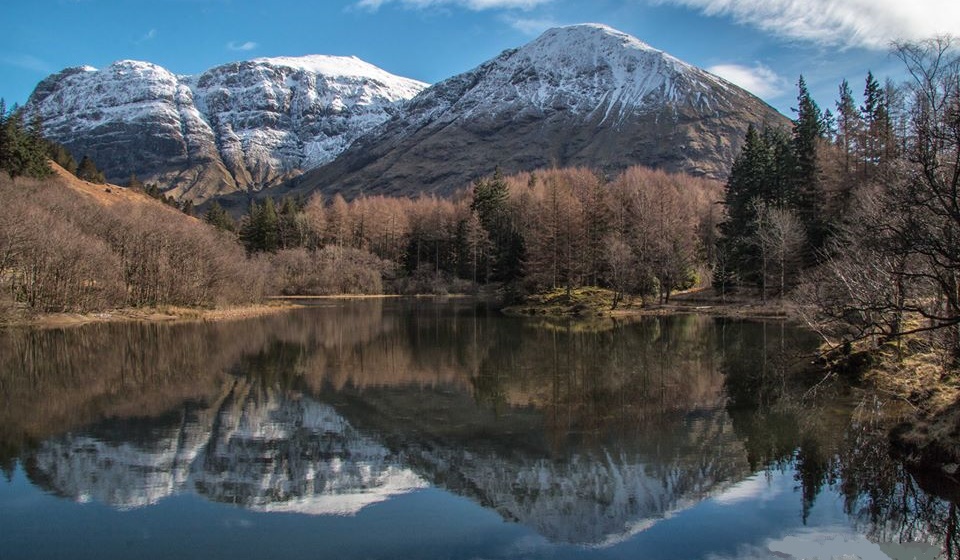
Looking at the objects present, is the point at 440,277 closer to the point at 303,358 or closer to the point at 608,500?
the point at 303,358

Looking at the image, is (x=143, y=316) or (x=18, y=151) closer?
(x=143, y=316)

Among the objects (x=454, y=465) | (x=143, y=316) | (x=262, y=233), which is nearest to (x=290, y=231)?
(x=262, y=233)

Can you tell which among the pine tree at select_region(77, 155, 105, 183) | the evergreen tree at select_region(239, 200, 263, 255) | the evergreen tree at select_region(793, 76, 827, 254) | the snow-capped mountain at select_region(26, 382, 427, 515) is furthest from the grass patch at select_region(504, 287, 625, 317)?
the pine tree at select_region(77, 155, 105, 183)

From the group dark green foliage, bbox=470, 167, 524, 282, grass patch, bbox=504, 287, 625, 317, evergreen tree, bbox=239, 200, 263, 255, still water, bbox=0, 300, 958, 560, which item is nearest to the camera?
still water, bbox=0, 300, 958, 560

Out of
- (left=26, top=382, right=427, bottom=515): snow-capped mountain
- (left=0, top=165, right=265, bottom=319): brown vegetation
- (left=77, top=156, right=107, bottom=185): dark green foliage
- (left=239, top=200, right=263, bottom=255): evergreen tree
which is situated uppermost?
(left=77, top=156, right=107, bottom=185): dark green foliage

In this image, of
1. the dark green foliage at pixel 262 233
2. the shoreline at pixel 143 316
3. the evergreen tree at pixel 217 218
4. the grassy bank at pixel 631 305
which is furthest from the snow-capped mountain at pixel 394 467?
the evergreen tree at pixel 217 218

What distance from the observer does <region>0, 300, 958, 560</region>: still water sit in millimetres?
10680

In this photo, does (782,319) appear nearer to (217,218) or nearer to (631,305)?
(631,305)

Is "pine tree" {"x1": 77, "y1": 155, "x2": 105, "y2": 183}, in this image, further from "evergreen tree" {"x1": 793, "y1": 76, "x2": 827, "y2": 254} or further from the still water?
"evergreen tree" {"x1": 793, "y1": 76, "x2": 827, "y2": 254}

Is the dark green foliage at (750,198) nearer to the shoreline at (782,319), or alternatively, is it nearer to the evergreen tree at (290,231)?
the shoreline at (782,319)

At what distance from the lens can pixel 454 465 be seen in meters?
14.9

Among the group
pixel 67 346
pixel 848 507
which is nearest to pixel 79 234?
pixel 67 346

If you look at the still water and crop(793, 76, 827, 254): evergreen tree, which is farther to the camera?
crop(793, 76, 827, 254): evergreen tree

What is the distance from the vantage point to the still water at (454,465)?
35.0ft
